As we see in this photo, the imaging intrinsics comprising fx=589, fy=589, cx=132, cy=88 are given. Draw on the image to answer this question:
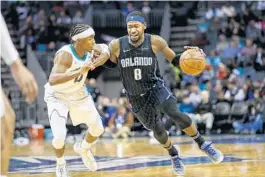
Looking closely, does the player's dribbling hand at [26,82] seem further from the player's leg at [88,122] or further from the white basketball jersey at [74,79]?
the player's leg at [88,122]

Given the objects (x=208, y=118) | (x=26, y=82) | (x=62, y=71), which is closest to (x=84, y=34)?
(x=62, y=71)

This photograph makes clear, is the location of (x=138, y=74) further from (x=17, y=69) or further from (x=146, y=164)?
(x=17, y=69)

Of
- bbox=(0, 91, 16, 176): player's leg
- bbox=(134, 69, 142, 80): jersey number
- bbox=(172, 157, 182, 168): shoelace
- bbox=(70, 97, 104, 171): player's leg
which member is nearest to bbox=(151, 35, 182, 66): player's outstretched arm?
bbox=(134, 69, 142, 80): jersey number

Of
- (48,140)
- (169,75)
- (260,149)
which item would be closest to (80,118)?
(260,149)

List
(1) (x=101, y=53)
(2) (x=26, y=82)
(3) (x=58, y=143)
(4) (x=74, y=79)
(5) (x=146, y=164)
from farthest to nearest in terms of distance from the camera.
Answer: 1. (5) (x=146, y=164)
2. (1) (x=101, y=53)
3. (4) (x=74, y=79)
4. (3) (x=58, y=143)
5. (2) (x=26, y=82)

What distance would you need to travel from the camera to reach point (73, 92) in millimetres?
7230

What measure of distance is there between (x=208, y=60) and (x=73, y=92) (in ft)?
38.5

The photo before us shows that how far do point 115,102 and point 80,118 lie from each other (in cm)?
1011

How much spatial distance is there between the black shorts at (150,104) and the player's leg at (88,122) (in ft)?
1.63

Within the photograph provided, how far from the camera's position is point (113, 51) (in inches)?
295

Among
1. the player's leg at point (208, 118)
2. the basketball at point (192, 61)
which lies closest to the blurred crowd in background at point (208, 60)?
the player's leg at point (208, 118)

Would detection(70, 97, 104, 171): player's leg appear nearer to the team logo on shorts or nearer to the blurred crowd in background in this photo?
the team logo on shorts

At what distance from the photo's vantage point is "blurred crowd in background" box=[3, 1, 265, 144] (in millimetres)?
16453

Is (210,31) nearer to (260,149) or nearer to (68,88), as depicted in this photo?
(260,149)
